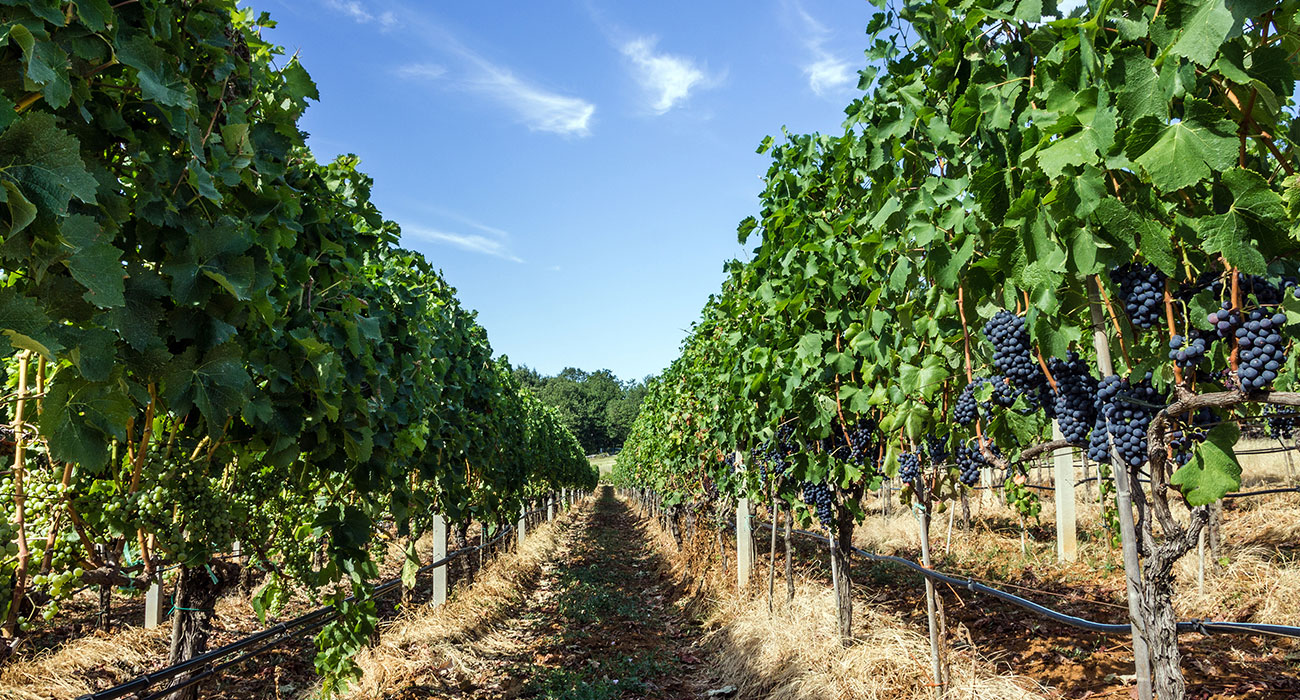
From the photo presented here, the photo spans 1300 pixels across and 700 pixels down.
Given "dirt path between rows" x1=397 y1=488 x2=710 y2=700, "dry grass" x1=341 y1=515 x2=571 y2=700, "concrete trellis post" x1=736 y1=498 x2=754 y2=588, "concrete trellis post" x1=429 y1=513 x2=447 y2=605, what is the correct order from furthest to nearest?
1. "concrete trellis post" x1=429 y1=513 x2=447 y2=605
2. "concrete trellis post" x1=736 y1=498 x2=754 y2=588
3. "dirt path between rows" x1=397 y1=488 x2=710 y2=700
4. "dry grass" x1=341 y1=515 x2=571 y2=700

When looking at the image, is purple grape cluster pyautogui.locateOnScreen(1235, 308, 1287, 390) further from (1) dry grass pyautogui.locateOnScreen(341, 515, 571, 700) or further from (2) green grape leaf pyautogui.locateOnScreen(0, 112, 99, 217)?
(1) dry grass pyautogui.locateOnScreen(341, 515, 571, 700)

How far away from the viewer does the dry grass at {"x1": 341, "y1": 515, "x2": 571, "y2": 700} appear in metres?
5.80

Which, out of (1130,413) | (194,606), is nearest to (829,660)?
(1130,413)

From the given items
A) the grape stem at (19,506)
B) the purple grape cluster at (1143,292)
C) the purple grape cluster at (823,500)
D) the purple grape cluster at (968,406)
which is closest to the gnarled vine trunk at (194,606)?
the grape stem at (19,506)

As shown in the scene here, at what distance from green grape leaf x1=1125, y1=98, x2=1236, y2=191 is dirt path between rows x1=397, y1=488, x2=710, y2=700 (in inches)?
208

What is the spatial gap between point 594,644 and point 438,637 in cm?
161

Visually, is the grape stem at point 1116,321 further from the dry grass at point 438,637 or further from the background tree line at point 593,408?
the background tree line at point 593,408

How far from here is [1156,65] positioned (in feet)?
5.36

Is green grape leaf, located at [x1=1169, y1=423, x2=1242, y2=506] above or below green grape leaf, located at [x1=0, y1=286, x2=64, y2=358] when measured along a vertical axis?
below

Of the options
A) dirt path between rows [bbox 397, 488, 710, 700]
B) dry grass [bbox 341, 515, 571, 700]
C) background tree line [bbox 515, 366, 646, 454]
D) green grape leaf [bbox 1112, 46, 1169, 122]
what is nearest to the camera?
green grape leaf [bbox 1112, 46, 1169, 122]

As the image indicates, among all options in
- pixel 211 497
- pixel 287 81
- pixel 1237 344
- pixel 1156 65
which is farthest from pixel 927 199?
pixel 211 497

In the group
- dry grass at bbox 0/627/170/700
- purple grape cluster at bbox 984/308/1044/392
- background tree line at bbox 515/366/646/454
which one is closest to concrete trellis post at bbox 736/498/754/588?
dry grass at bbox 0/627/170/700

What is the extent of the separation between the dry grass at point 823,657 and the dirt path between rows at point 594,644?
46 cm

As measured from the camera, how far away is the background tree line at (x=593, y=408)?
8925 cm
